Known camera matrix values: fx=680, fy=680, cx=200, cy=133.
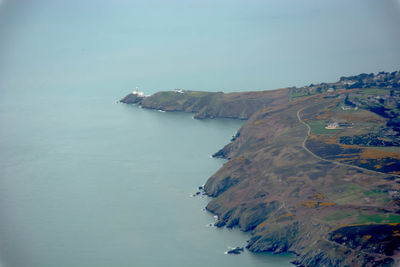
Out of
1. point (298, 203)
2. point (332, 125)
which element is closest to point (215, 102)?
point (332, 125)

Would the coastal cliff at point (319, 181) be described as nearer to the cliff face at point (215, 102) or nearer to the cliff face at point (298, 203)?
the cliff face at point (298, 203)

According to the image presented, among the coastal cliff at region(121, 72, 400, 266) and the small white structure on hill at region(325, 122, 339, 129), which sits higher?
the small white structure on hill at region(325, 122, 339, 129)

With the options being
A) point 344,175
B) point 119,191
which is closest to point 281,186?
point 344,175

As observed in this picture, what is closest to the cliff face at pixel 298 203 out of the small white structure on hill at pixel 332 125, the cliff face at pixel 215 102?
the small white structure on hill at pixel 332 125

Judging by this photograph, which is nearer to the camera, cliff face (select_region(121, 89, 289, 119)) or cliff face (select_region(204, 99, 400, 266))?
cliff face (select_region(204, 99, 400, 266))

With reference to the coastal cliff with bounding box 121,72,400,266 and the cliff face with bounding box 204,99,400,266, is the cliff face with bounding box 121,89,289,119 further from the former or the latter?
the cliff face with bounding box 204,99,400,266

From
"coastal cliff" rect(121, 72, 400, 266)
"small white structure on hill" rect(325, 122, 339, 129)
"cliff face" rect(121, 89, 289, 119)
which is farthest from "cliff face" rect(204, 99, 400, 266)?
"cliff face" rect(121, 89, 289, 119)

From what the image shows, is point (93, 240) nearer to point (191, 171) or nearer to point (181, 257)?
point (181, 257)

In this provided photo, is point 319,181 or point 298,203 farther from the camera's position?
point 319,181

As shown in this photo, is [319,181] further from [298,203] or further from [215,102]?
[215,102]
